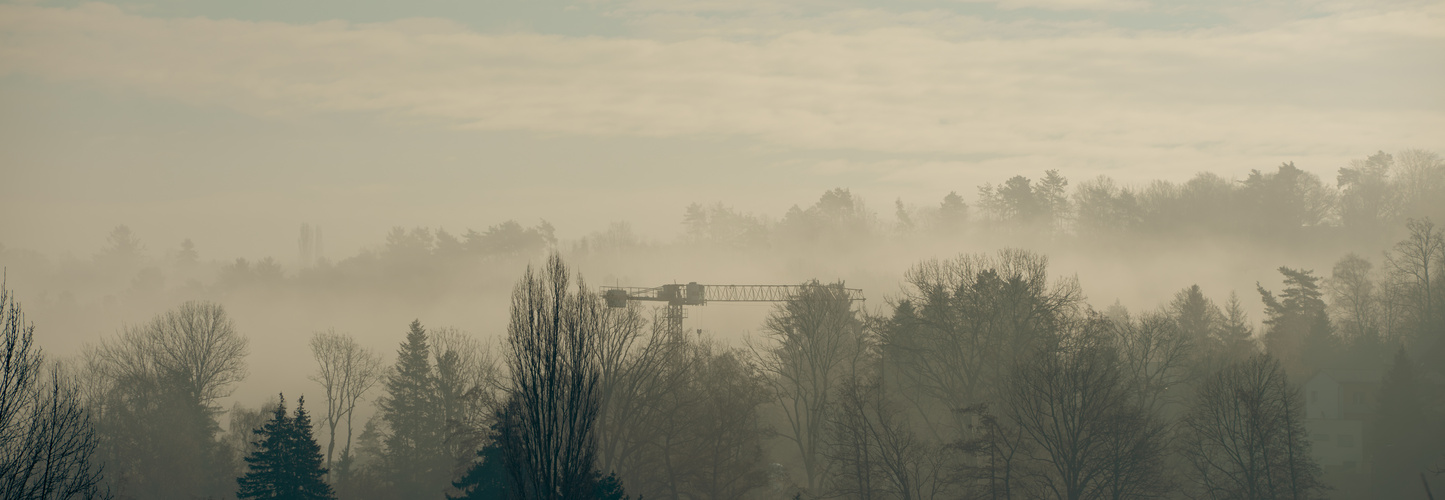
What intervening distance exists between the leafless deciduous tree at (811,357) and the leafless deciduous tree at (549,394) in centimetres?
2773

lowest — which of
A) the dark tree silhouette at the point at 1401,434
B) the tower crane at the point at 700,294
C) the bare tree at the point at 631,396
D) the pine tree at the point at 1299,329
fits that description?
the dark tree silhouette at the point at 1401,434

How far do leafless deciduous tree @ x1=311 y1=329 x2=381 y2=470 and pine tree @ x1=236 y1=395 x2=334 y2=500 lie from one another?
29.3m

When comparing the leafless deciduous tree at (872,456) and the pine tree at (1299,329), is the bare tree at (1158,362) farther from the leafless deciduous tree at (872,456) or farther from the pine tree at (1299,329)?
the leafless deciduous tree at (872,456)

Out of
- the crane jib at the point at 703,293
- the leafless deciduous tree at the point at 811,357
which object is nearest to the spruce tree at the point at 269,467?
the leafless deciduous tree at the point at 811,357

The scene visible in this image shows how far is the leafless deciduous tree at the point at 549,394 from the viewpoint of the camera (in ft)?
88.8

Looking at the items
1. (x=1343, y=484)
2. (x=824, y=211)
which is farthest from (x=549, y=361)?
(x=824, y=211)

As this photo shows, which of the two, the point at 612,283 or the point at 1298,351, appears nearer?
the point at 1298,351

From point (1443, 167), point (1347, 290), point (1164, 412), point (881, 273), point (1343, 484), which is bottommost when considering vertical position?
point (1343, 484)

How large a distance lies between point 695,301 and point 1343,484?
45036mm

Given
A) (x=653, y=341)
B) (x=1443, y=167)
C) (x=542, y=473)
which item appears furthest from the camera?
(x=1443, y=167)

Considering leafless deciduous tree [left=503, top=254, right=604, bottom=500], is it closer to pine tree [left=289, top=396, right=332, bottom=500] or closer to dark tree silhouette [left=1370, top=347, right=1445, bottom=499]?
pine tree [left=289, top=396, right=332, bottom=500]

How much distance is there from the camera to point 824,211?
5340 inches

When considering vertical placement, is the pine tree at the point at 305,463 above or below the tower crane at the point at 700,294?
below

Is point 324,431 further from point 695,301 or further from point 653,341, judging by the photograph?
point 653,341
